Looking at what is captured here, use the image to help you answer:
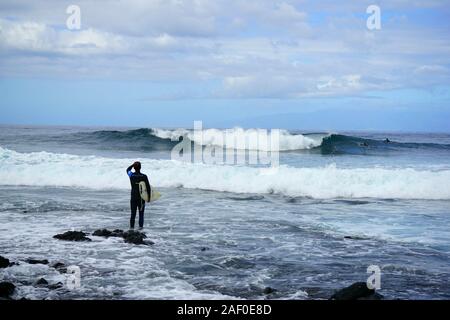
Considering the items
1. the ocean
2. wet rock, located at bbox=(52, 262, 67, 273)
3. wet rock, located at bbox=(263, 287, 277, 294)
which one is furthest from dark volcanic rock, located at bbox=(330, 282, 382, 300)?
wet rock, located at bbox=(52, 262, 67, 273)

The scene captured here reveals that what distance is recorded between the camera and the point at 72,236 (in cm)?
1081

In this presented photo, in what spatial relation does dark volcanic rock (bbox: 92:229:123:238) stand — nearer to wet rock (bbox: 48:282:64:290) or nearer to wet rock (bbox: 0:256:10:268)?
wet rock (bbox: 0:256:10:268)

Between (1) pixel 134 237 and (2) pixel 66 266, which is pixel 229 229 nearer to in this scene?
(1) pixel 134 237

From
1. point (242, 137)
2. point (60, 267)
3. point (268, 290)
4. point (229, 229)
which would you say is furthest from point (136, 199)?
point (242, 137)

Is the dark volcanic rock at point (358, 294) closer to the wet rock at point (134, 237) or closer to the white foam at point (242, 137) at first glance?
the wet rock at point (134, 237)

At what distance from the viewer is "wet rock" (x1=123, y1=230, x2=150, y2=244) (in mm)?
10598

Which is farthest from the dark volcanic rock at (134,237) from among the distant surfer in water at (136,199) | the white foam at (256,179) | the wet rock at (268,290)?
the white foam at (256,179)

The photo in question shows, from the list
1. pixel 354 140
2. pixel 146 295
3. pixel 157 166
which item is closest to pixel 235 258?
pixel 146 295

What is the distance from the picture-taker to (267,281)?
8.06 meters

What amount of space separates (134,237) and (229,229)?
250cm

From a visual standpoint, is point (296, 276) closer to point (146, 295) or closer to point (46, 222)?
point (146, 295)

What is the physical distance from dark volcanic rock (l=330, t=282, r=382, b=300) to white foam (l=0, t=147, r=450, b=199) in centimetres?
1243

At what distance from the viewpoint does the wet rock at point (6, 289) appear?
22.8ft

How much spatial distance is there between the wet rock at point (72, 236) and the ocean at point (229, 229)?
0.88 ft
